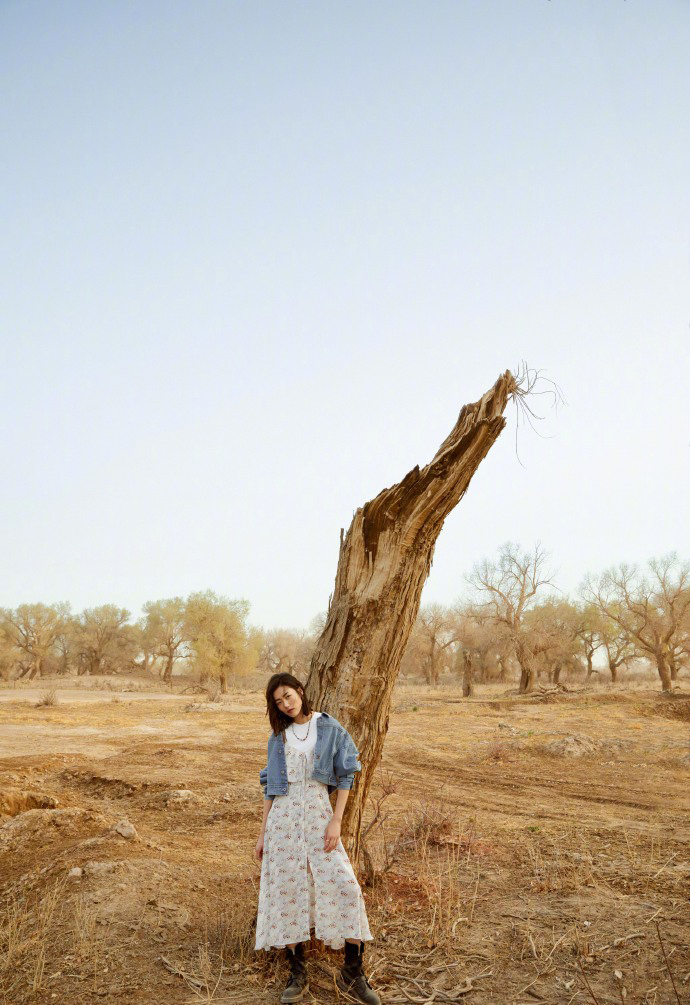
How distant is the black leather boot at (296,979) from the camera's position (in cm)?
309

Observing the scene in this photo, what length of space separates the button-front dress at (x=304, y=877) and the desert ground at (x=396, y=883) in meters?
0.34

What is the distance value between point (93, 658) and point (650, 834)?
4923cm

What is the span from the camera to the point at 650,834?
21.5 feet

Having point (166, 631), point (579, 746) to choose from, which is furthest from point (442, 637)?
point (579, 746)


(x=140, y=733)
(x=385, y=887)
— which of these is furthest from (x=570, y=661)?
(x=385, y=887)

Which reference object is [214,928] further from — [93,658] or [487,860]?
[93,658]

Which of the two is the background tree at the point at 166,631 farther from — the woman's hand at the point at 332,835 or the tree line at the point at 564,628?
the woman's hand at the point at 332,835

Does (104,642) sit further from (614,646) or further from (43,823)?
(43,823)

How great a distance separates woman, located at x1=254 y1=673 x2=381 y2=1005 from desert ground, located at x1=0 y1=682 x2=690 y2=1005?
273mm

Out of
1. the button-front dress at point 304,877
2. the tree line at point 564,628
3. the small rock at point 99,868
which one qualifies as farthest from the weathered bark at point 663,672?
the button-front dress at point 304,877

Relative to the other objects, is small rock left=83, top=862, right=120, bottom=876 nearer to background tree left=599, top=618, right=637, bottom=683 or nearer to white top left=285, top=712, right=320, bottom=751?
white top left=285, top=712, right=320, bottom=751

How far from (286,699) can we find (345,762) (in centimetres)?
47

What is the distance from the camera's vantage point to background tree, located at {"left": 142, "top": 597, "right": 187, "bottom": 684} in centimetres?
4517

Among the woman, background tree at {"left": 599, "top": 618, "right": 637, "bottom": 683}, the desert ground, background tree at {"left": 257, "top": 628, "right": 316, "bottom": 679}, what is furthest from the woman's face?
background tree at {"left": 257, "top": 628, "right": 316, "bottom": 679}
